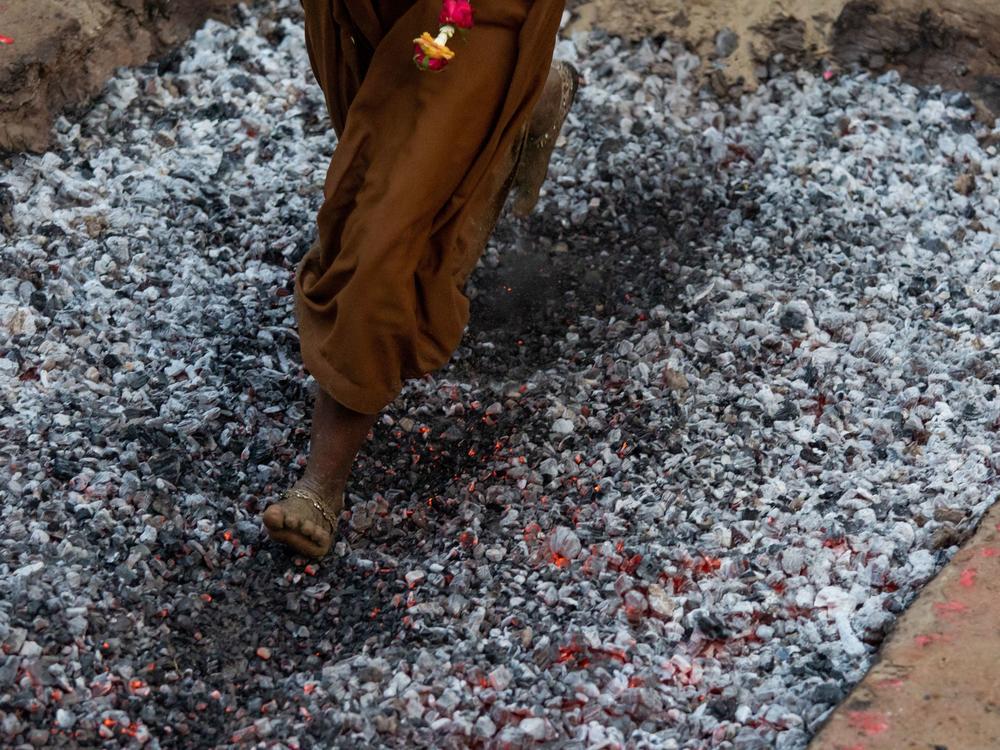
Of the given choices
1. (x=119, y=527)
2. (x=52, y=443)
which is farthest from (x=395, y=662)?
(x=52, y=443)

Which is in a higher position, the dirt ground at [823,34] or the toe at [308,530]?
the dirt ground at [823,34]

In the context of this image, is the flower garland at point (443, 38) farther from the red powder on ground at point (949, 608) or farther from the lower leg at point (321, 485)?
the red powder on ground at point (949, 608)

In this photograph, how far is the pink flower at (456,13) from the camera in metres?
2.63

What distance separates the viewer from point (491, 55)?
2760 millimetres

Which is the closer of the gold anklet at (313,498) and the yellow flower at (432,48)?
the yellow flower at (432,48)

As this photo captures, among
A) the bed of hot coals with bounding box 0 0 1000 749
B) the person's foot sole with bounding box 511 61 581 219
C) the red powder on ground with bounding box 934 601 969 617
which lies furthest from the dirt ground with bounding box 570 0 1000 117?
the red powder on ground with bounding box 934 601 969 617

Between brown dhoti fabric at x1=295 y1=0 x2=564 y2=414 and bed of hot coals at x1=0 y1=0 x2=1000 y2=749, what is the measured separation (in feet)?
1.78

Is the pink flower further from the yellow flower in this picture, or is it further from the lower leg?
the lower leg

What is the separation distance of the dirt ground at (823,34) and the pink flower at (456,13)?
2.31 meters

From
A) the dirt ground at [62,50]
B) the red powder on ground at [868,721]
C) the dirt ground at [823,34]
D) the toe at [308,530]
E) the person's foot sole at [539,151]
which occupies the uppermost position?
the dirt ground at [823,34]

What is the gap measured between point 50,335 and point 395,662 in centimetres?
140

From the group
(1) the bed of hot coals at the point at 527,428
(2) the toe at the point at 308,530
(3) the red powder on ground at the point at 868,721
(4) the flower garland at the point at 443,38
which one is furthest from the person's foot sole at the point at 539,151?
(3) the red powder on ground at the point at 868,721

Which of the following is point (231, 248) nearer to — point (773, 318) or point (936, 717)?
point (773, 318)

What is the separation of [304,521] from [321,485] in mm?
133
